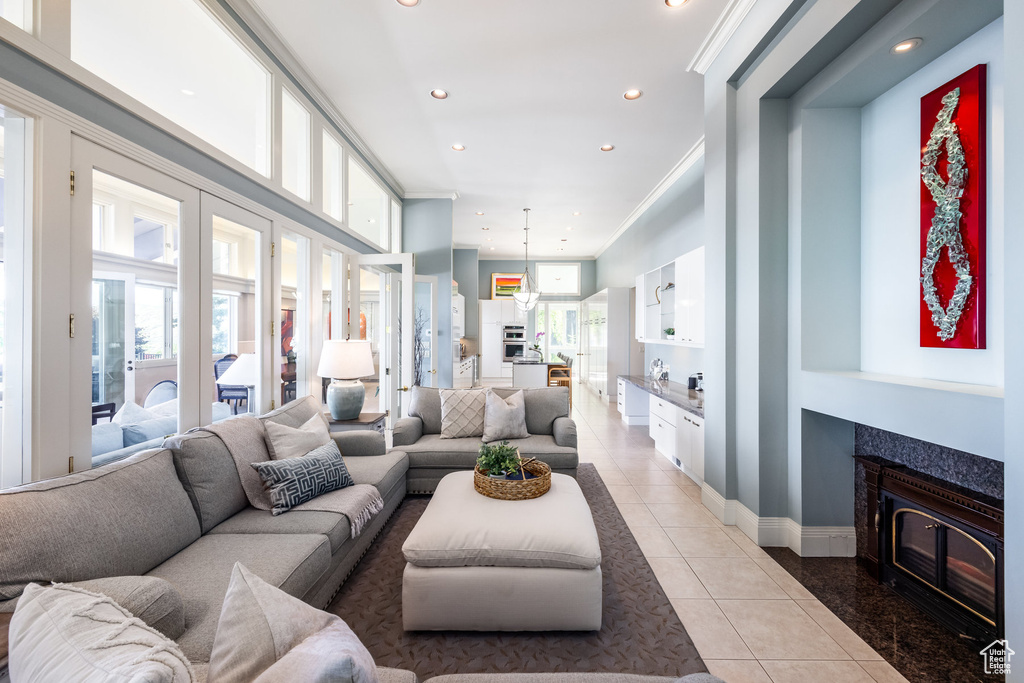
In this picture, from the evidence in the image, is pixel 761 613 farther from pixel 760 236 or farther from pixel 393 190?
pixel 393 190

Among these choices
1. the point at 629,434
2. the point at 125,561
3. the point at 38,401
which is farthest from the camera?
the point at 629,434

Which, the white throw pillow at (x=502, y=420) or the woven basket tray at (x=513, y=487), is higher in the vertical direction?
the white throw pillow at (x=502, y=420)

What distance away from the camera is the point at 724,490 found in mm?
3043

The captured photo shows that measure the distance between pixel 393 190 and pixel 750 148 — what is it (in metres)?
4.37

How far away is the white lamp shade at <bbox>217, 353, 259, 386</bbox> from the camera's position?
2.76 metres

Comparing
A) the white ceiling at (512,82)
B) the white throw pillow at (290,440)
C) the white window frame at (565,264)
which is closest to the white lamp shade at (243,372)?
the white throw pillow at (290,440)

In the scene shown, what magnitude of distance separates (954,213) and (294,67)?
4.10 meters

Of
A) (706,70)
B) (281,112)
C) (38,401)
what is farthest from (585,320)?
(38,401)

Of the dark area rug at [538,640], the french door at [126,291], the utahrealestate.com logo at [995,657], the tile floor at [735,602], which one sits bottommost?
the tile floor at [735,602]

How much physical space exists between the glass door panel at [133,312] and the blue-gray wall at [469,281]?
7.00 m

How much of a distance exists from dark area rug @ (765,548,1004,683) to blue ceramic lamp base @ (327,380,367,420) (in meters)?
3.17

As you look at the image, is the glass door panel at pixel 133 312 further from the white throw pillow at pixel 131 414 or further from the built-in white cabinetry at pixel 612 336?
the built-in white cabinetry at pixel 612 336

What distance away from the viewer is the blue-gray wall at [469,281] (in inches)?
364

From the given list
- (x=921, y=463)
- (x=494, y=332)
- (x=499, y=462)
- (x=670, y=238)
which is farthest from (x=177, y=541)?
(x=494, y=332)
